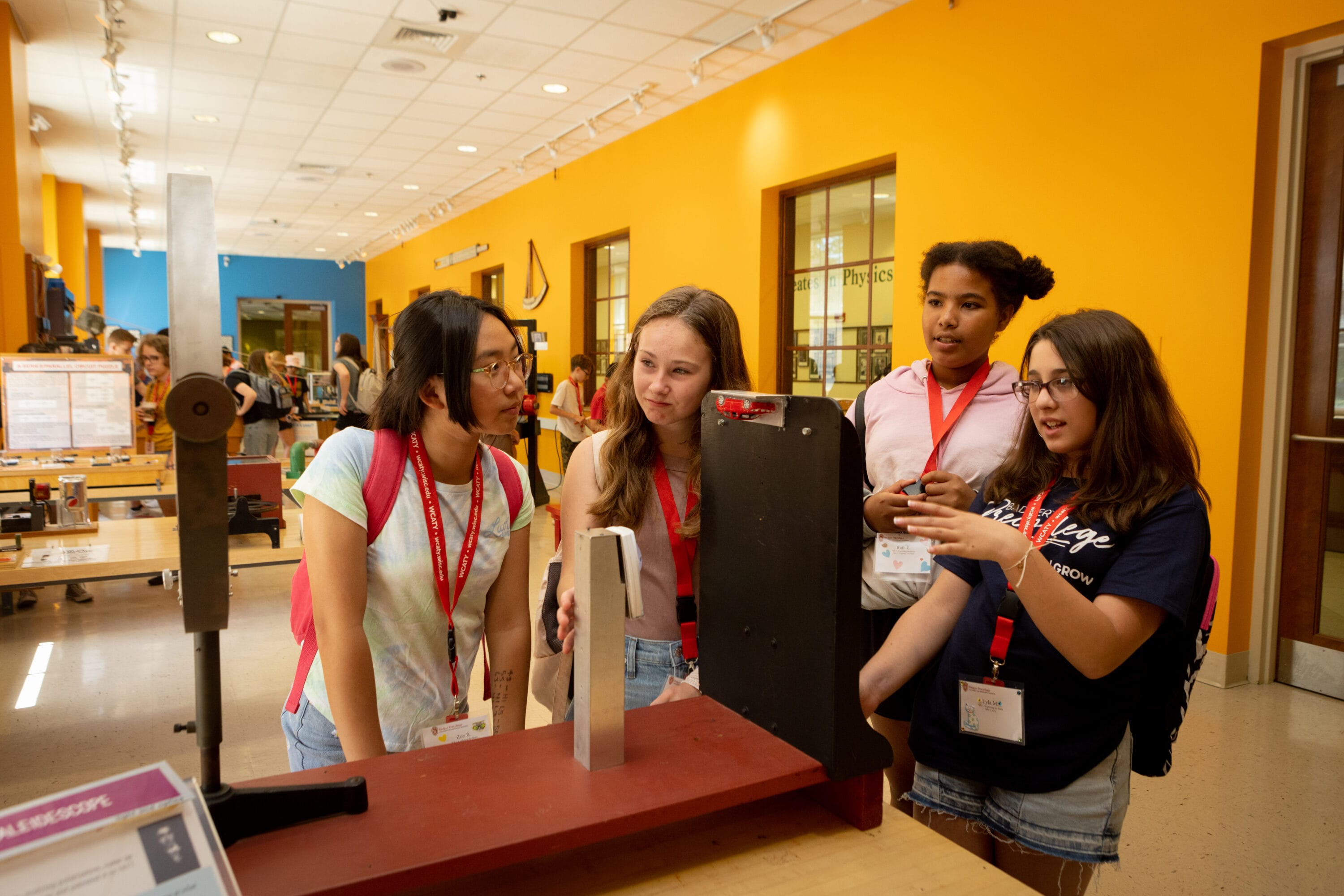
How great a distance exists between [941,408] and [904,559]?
401mm

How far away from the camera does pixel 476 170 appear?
33.0ft

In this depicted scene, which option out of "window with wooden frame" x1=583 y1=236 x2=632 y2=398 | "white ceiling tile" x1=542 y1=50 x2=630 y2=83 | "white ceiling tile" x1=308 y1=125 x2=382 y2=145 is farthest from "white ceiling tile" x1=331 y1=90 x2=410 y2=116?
"window with wooden frame" x1=583 y1=236 x2=632 y2=398

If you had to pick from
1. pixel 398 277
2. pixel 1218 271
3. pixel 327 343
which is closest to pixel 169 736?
pixel 1218 271

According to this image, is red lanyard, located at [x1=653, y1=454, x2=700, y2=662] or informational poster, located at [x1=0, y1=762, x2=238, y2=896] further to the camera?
red lanyard, located at [x1=653, y1=454, x2=700, y2=662]

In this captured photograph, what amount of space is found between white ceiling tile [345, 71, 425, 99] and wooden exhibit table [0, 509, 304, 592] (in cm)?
441

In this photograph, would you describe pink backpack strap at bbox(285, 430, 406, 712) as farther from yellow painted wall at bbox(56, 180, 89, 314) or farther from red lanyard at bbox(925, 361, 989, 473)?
yellow painted wall at bbox(56, 180, 89, 314)

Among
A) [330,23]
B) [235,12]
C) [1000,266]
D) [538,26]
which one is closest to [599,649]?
[1000,266]

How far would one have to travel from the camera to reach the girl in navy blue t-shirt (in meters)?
1.22

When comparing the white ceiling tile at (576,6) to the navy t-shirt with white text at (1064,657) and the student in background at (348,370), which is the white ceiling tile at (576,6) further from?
the navy t-shirt with white text at (1064,657)

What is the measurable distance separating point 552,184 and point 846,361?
5222 mm

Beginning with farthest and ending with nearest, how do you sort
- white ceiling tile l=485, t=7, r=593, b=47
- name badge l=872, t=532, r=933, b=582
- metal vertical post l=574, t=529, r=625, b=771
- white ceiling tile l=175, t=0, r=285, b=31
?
1. white ceiling tile l=485, t=7, r=593, b=47
2. white ceiling tile l=175, t=0, r=285, b=31
3. name badge l=872, t=532, r=933, b=582
4. metal vertical post l=574, t=529, r=625, b=771

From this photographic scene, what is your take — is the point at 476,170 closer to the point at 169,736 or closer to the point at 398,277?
the point at 398,277

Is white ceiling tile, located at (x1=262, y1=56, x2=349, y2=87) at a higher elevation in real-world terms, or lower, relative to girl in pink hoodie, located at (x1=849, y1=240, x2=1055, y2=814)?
higher

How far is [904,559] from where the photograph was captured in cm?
188
